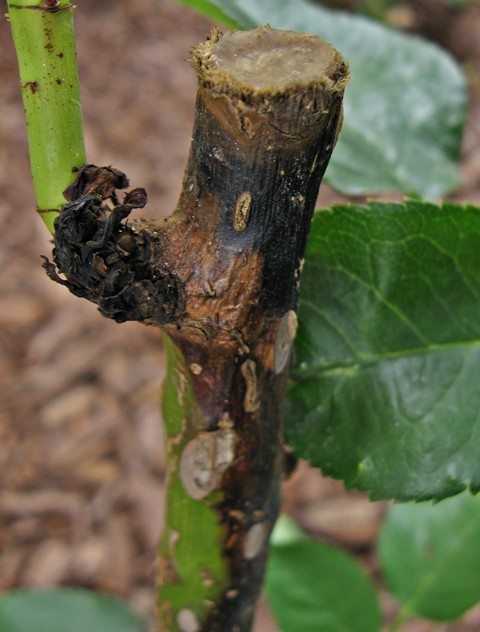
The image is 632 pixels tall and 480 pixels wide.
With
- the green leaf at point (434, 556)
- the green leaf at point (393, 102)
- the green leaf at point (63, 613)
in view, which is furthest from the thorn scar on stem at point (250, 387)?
the green leaf at point (63, 613)

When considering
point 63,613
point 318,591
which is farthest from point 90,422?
point 318,591

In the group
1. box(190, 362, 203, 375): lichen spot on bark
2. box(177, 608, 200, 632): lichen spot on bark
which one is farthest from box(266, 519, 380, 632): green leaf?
box(190, 362, 203, 375): lichen spot on bark

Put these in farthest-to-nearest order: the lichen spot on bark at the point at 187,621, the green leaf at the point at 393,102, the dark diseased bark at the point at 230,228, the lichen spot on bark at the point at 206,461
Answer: the green leaf at the point at 393,102 < the lichen spot on bark at the point at 187,621 < the lichen spot on bark at the point at 206,461 < the dark diseased bark at the point at 230,228

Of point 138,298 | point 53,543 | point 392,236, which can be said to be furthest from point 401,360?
point 53,543

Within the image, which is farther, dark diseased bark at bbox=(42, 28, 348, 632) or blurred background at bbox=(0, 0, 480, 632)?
blurred background at bbox=(0, 0, 480, 632)

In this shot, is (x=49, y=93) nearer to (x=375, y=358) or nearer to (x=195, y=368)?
(x=195, y=368)

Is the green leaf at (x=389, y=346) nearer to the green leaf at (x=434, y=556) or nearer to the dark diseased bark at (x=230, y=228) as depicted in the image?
the dark diseased bark at (x=230, y=228)

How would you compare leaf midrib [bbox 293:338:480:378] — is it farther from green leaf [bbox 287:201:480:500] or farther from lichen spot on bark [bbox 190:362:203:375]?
lichen spot on bark [bbox 190:362:203:375]
